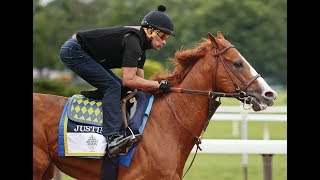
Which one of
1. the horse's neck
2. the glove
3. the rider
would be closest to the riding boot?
the rider

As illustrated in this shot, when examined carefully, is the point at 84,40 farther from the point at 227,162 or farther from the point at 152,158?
the point at 227,162

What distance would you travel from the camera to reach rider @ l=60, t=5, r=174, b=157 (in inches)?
224

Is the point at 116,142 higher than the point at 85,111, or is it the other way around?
the point at 85,111

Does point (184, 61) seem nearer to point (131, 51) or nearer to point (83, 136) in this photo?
point (131, 51)

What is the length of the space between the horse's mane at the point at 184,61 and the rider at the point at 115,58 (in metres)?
0.16

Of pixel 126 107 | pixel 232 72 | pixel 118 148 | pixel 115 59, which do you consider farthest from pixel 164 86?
pixel 118 148

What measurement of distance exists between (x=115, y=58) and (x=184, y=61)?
0.63m

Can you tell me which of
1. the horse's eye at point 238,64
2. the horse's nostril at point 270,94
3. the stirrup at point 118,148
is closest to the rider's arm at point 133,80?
the stirrup at point 118,148

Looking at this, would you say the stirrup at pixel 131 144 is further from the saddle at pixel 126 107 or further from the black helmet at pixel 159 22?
the black helmet at pixel 159 22

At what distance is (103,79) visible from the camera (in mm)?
5812

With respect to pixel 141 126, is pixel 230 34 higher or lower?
higher

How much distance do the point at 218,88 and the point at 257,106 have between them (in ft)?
1.34

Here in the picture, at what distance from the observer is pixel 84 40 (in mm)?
5977
